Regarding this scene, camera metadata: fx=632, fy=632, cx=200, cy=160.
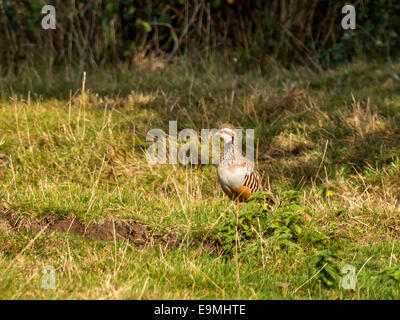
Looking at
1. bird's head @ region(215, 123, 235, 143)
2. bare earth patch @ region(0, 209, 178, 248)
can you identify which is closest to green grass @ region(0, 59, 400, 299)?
bare earth patch @ region(0, 209, 178, 248)

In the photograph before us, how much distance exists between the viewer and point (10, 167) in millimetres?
6223

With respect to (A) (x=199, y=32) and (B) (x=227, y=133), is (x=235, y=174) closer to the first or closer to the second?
(B) (x=227, y=133)

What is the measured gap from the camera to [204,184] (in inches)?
250

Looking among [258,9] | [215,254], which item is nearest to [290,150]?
[215,254]

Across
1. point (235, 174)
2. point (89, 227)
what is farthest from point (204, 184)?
point (89, 227)

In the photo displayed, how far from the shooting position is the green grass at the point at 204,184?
4.03 m

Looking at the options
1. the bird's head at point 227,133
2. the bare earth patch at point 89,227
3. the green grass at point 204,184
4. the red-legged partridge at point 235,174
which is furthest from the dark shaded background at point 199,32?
the bare earth patch at point 89,227

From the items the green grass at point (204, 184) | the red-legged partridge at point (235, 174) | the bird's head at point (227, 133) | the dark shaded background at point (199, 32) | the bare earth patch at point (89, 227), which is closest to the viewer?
the green grass at point (204, 184)

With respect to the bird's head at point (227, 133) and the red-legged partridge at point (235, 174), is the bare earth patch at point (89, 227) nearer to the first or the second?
the red-legged partridge at point (235, 174)

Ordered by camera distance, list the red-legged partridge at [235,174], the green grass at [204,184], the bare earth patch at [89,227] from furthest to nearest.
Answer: the red-legged partridge at [235,174]
the bare earth patch at [89,227]
the green grass at [204,184]

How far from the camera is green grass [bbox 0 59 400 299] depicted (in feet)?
13.2
